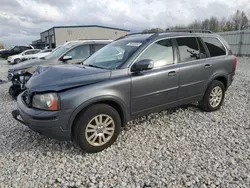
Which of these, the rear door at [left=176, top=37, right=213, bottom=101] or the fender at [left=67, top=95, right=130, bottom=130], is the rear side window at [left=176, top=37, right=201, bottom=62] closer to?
the rear door at [left=176, top=37, right=213, bottom=101]

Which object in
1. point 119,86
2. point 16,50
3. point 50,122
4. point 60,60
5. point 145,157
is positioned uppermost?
point 16,50

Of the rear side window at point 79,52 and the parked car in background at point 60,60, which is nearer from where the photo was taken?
the parked car in background at point 60,60

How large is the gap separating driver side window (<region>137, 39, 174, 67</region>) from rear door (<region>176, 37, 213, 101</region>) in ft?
0.76

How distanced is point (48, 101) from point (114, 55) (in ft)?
5.15

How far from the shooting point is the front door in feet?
11.2

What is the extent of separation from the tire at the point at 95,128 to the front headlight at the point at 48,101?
387 mm

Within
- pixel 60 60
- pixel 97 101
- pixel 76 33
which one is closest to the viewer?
pixel 97 101

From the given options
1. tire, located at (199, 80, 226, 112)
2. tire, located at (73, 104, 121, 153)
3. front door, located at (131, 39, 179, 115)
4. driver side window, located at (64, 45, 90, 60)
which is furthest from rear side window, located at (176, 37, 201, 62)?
driver side window, located at (64, 45, 90, 60)

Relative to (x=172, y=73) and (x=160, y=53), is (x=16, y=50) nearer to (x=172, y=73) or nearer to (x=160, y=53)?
(x=160, y=53)

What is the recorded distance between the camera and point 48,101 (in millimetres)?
2789

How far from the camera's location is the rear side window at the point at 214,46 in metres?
4.51

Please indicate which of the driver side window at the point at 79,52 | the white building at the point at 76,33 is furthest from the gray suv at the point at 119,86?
the white building at the point at 76,33

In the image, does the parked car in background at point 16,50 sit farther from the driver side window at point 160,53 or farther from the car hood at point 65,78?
the driver side window at point 160,53

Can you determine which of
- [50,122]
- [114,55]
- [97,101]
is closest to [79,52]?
[114,55]
